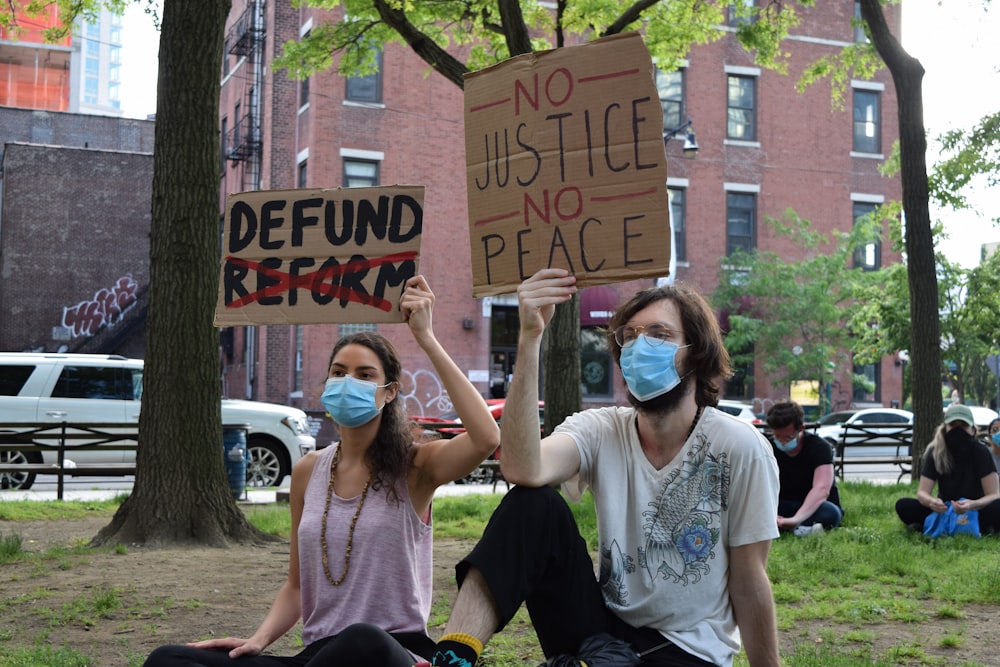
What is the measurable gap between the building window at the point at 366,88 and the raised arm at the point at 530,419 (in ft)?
91.5

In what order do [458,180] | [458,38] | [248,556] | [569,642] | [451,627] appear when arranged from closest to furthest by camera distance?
[451,627] → [569,642] → [248,556] → [458,38] → [458,180]

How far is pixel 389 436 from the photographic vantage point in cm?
396

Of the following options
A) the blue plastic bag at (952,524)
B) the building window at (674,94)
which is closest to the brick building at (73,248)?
the building window at (674,94)

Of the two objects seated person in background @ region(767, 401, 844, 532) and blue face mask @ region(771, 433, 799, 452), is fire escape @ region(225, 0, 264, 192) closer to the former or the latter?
seated person in background @ region(767, 401, 844, 532)

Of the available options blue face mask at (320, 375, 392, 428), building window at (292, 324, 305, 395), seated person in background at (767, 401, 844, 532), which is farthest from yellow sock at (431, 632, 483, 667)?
building window at (292, 324, 305, 395)

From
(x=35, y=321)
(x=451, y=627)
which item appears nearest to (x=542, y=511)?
(x=451, y=627)

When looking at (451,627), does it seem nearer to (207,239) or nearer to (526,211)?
(526,211)

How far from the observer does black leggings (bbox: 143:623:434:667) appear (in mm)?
3330

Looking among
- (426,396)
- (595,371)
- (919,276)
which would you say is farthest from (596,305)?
(919,276)

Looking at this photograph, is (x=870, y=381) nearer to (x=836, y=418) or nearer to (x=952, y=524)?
(x=836, y=418)

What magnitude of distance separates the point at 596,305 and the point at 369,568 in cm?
2822

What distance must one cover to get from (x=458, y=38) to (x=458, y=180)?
15.8 meters

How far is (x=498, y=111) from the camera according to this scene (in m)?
4.14

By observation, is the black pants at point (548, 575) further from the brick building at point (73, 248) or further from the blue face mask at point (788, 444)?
the brick building at point (73, 248)
